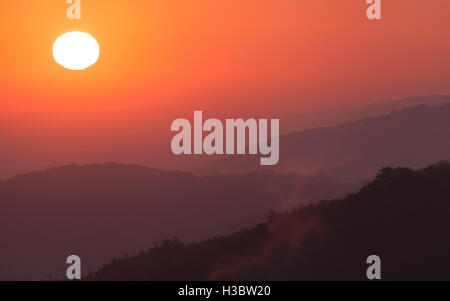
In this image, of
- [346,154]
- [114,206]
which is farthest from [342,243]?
[346,154]

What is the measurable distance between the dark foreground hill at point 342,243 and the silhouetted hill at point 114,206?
7812 centimetres

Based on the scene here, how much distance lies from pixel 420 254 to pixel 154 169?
477 feet

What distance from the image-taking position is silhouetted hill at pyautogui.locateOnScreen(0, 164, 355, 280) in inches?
4328

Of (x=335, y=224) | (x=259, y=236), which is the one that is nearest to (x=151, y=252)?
(x=259, y=236)

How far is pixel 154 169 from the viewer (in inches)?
6412

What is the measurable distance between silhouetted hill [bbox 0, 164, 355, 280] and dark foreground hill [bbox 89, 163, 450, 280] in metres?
78.1

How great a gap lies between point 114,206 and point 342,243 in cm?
12388

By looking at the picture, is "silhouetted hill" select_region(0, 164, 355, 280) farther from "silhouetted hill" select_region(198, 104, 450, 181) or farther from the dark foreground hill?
the dark foreground hill

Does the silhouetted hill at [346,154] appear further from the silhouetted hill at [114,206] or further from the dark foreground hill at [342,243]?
the dark foreground hill at [342,243]

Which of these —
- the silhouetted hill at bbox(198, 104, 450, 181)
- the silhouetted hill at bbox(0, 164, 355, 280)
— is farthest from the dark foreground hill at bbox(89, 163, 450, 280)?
the silhouetted hill at bbox(198, 104, 450, 181)

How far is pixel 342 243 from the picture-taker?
2031cm

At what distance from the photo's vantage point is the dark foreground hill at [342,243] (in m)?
19.4

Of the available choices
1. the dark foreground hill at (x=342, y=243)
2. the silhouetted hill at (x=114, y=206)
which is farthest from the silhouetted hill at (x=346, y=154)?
the dark foreground hill at (x=342, y=243)
